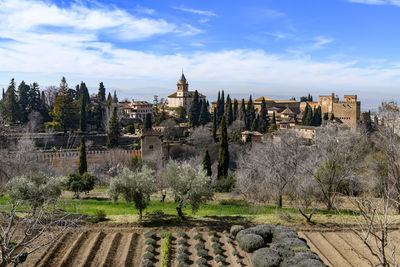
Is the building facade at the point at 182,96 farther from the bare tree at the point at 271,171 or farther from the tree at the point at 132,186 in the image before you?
the tree at the point at 132,186

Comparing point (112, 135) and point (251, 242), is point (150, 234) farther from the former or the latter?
point (112, 135)

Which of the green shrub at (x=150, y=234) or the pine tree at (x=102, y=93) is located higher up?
the pine tree at (x=102, y=93)

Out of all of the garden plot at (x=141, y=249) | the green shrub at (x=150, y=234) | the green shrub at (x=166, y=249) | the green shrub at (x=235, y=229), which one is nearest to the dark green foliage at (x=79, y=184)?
the garden plot at (x=141, y=249)

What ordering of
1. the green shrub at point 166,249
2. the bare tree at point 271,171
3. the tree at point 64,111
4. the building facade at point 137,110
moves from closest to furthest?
the green shrub at point 166,249 → the bare tree at point 271,171 → the tree at point 64,111 → the building facade at point 137,110

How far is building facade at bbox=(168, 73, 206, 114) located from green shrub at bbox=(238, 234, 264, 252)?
6457cm

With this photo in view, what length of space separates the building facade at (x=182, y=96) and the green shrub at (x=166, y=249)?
210ft

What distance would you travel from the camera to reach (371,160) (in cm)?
2552

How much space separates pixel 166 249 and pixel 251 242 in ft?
10.6

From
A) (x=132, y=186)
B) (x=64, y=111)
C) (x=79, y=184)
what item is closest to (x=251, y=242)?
(x=132, y=186)

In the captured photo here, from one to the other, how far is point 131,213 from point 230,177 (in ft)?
36.3

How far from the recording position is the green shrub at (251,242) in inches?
511

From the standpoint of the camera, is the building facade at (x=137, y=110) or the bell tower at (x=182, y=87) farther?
the bell tower at (x=182, y=87)

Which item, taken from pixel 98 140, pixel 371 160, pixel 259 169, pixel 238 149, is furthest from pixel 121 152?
pixel 371 160

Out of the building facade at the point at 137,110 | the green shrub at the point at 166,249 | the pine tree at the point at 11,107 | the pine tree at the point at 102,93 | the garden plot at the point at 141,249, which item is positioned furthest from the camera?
the building facade at the point at 137,110
